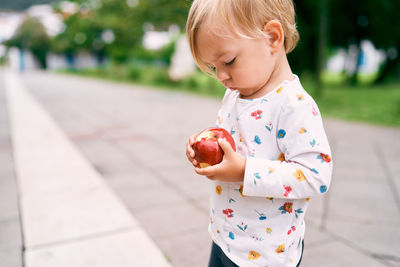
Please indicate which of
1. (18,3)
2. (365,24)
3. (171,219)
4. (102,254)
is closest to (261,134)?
(102,254)

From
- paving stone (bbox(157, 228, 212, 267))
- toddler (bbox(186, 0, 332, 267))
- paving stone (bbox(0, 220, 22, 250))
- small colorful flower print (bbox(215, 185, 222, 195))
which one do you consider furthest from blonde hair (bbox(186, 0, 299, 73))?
paving stone (bbox(0, 220, 22, 250))

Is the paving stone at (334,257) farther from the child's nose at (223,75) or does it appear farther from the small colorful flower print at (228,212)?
the child's nose at (223,75)

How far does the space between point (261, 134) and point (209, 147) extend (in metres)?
0.18

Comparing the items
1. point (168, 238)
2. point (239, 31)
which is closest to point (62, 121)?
point (168, 238)

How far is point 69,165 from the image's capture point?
398 centimetres

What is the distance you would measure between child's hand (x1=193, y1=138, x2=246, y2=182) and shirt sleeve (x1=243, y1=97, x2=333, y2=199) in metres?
0.02

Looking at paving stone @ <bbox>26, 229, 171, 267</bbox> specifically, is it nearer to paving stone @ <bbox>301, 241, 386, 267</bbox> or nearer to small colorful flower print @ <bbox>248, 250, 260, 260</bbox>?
paving stone @ <bbox>301, 241, 386, 267</bbox>

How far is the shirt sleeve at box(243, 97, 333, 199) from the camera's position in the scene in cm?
100

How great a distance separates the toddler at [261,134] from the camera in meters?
1.00

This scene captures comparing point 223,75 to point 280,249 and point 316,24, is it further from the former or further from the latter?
point 316,24

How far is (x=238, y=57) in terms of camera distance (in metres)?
1.04

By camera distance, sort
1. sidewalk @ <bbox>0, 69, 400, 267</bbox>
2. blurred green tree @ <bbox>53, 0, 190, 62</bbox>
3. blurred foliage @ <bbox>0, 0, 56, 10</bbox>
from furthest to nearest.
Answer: blurred green tree @ <bbox>53, 0, 190, 62</bbox> → blurred foliage @ <bbox>0, 0, 56, 10</bbox> → sidewalk @ <bbox>0, 69, 400, 267</bbox>

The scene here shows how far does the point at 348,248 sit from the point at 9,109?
31.0 feet

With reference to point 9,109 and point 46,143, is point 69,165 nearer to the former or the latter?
point 46,143
